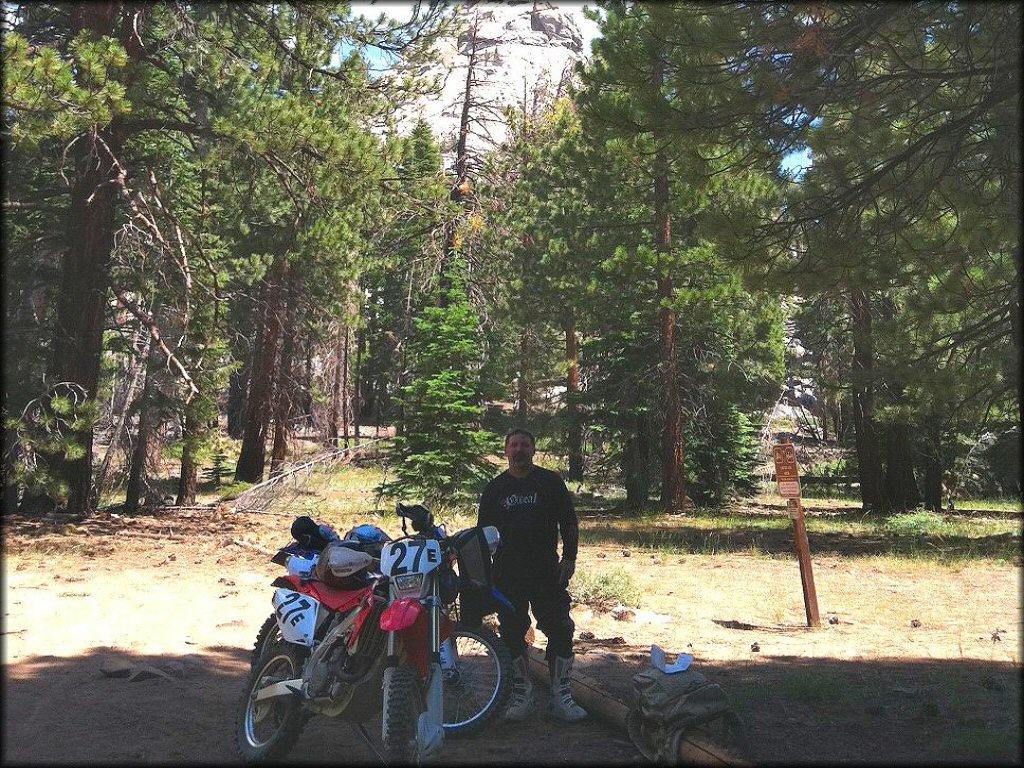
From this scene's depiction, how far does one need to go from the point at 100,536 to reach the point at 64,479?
5.93ft

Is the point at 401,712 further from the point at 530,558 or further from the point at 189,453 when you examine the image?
the point at 189,453

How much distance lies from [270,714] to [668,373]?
18.5 metres

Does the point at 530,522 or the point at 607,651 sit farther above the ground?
the point at 530,522

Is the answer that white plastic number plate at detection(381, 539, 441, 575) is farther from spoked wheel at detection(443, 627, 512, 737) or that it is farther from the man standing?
the man standing

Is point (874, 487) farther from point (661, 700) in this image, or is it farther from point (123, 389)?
point (661, 700)

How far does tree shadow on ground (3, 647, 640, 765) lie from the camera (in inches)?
204

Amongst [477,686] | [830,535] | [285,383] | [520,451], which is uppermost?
[285,383]

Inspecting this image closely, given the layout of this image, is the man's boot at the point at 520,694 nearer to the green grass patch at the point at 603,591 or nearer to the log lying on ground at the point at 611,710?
the log lying on ground at the point at 611,710

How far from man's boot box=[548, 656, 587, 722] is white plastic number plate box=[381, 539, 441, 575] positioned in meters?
1.64

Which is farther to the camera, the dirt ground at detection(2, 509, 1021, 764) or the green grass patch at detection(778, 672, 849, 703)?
the green grass patch at detection(778, 672, 849, 703)

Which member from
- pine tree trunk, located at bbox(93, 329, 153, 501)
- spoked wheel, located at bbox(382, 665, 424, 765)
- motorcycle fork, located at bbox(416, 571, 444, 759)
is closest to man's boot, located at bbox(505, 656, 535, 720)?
motorcycle fork, located at bbox(416, 571, 444, 759)

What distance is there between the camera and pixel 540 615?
20.9 feet

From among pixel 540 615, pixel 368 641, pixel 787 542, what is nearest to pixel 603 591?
pixel 540 615

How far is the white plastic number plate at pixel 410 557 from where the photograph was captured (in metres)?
4.95
